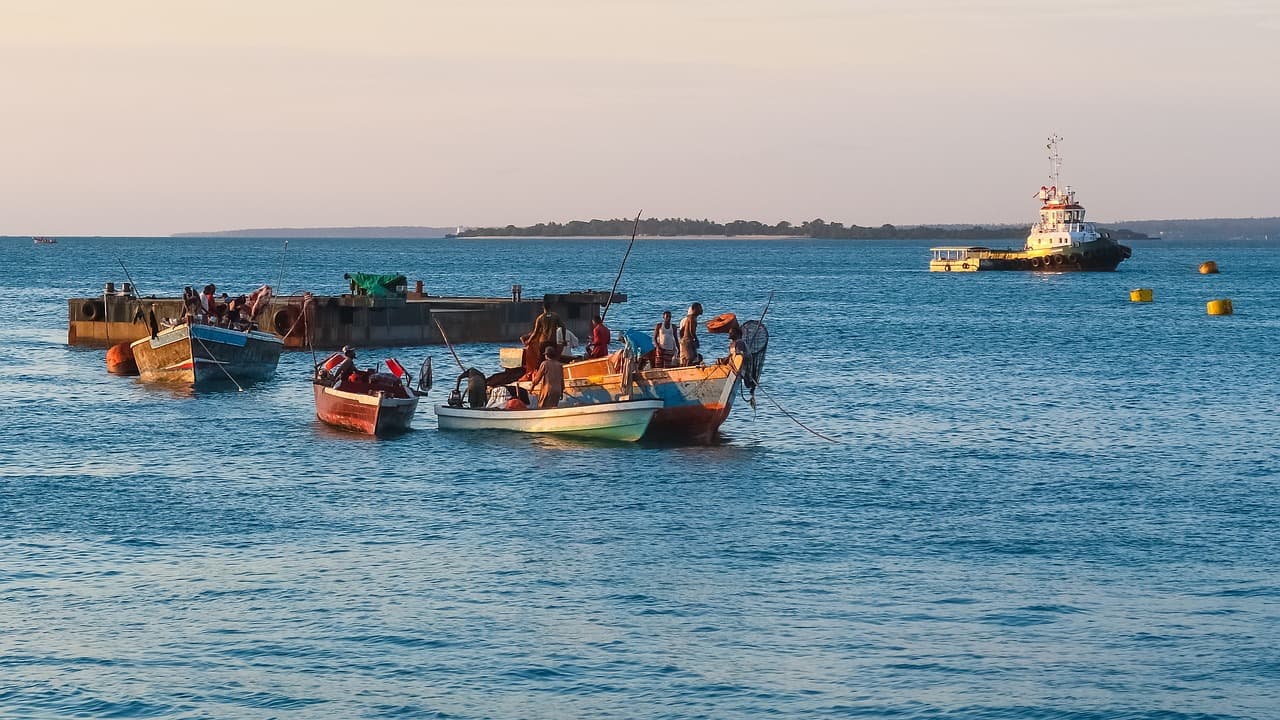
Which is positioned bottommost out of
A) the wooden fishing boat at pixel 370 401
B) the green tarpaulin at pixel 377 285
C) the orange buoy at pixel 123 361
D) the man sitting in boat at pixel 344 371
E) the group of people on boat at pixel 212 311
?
the orange buoy at pixel 123 361

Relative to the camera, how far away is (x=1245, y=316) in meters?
93.6

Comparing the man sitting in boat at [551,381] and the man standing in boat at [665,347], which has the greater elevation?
the man standing in boat at [665,347]

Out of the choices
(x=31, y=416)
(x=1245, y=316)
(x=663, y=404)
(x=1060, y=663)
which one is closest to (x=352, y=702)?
(x=1060, y=663)

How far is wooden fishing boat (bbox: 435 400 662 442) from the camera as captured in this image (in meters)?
32.7

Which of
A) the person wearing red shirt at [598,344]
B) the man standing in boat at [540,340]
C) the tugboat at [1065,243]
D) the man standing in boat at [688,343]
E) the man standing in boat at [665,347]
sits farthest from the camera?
the tugboat at [1065,243]

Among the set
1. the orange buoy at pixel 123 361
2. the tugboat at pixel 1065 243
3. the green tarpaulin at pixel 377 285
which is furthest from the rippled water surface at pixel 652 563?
the tugboat at pixel 1065 243

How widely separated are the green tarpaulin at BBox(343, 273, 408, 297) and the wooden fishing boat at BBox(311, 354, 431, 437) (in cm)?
2334

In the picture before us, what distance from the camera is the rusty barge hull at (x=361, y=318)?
5797cm

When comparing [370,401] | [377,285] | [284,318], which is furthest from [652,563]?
[377,285]

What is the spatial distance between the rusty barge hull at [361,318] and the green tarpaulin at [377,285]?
45cm

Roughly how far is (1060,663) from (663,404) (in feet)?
54.7

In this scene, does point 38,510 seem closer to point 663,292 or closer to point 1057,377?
point 1057,377

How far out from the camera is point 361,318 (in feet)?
194

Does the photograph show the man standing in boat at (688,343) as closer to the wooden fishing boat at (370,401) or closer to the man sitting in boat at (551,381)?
the man sitting in boat at (551,381)
